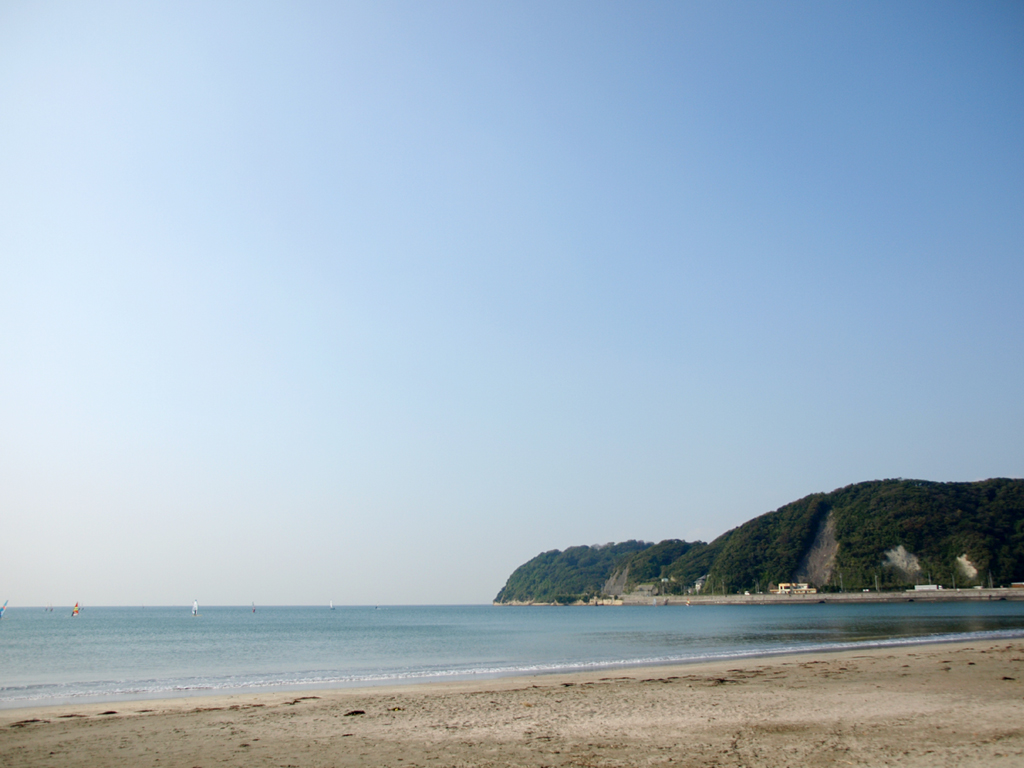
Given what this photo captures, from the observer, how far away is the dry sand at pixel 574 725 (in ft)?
30.8

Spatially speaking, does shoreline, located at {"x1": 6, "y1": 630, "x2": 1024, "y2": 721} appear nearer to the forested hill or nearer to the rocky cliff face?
the forested hill

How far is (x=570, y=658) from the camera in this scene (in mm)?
30391

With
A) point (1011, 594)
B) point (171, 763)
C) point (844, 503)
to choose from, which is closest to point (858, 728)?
point (171, 763)

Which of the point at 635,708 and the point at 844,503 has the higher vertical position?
the point at 844,503

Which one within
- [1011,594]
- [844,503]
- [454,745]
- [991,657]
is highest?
[844,503]

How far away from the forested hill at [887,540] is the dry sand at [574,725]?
149 m

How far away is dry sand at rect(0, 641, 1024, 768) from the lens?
938 centimetres

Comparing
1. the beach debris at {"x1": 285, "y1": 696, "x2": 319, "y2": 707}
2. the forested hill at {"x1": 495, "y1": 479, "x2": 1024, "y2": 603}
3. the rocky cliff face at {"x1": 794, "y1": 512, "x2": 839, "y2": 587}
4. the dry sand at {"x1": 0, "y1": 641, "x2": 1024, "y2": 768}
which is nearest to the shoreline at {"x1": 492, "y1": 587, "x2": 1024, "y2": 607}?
the forested hill at {"x1": 495, "y1": 479, "x2": 1024, "y2": 603}

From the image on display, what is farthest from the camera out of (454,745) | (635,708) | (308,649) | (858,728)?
(308,649)

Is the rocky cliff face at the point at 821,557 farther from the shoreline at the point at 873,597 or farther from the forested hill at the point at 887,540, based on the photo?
the shoreline at the point at 873,597

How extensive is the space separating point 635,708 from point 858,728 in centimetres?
440

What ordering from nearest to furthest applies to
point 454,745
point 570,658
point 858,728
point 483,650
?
point 454,745, point 858,728, point 570,658, point 483,650

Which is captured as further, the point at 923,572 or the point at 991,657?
the point at 923,572

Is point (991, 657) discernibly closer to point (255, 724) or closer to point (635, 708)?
point (635, 708)
